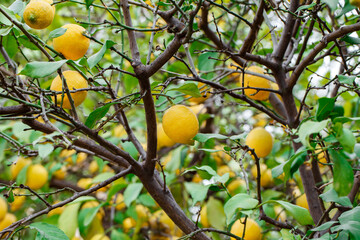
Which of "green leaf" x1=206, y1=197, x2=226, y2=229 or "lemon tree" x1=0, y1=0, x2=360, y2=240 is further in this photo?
"green leaf" x1=206, y1=197, x2=226, y2=229

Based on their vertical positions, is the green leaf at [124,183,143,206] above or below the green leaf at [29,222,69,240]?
above

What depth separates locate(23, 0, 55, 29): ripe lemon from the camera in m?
0.75

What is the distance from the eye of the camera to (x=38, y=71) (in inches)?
25.1

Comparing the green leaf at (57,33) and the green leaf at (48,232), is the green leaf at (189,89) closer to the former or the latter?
the green leaf at (57,33)

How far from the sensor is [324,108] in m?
0.64

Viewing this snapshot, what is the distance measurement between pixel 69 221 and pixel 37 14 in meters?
0.92

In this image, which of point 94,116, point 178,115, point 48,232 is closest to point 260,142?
point 178,115

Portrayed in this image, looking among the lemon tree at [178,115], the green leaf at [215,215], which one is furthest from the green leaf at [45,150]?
the green leaf at [215,215]

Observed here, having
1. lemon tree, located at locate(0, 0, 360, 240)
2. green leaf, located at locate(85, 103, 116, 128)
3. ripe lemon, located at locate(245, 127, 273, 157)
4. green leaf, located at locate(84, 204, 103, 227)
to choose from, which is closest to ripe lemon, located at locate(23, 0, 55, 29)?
lemon tree, located at locate(0, 0, 360, 240)

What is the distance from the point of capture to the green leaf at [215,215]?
1414 millimetres

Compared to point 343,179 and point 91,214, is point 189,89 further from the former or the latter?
point 91,214

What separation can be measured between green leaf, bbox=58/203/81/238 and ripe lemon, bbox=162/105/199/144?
0.74m

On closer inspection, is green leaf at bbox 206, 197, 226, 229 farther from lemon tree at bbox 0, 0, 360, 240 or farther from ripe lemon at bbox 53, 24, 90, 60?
ripe lemon at bbox 53, 24, 90, 60

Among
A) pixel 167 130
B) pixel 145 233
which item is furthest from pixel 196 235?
pixel 145 233
